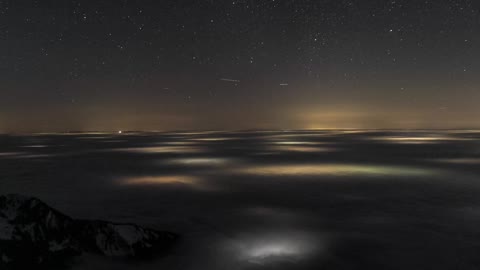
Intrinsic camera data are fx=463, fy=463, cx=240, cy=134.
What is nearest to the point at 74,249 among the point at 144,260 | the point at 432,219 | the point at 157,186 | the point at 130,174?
the point at 144,260

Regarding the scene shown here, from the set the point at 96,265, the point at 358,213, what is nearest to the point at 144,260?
the point at 96,265

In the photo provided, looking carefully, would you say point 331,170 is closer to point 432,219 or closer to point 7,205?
point 432,219

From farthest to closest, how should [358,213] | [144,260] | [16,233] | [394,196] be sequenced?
[394,196] → [358,213] → [144,260] → [16,233]

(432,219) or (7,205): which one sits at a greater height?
(7,205)

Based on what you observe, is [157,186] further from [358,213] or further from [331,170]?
[331,170]

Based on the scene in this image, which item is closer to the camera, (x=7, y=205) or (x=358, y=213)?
(x=7, y=205)

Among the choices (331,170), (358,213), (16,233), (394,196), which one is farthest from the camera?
(331,170)
